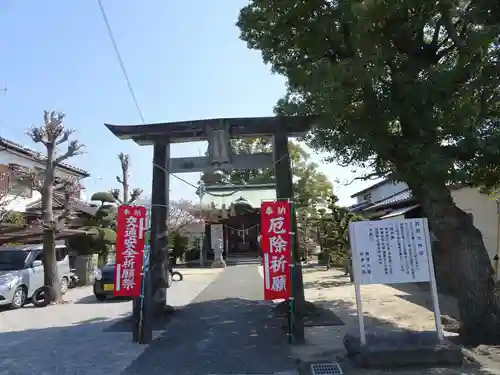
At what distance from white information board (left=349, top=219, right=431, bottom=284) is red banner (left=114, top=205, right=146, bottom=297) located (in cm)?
418

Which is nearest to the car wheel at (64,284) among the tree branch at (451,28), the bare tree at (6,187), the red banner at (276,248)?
the bare tree at (6,187)

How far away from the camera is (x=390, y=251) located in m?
6.23

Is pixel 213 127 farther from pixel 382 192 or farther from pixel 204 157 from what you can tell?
pixel 382 192

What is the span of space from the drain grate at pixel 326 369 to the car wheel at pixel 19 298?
10.2m

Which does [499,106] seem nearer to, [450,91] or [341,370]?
[450,91]

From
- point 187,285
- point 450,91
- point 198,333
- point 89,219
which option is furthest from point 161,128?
point 89,219

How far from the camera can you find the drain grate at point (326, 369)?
18.3ft

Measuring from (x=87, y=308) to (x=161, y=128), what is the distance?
646 centimetres

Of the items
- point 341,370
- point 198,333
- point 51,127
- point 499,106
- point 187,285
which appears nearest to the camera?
point 341,370

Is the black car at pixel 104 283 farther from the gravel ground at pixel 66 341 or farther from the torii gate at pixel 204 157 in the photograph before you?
the torii gate at pixel 204 157

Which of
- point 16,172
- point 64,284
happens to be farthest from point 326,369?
point 16,172

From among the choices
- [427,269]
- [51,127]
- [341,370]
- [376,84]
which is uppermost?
[51,127]

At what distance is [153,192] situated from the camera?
30.0 ft

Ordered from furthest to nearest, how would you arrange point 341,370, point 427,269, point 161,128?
point 161,128 < point 427,269 < point 341,370
